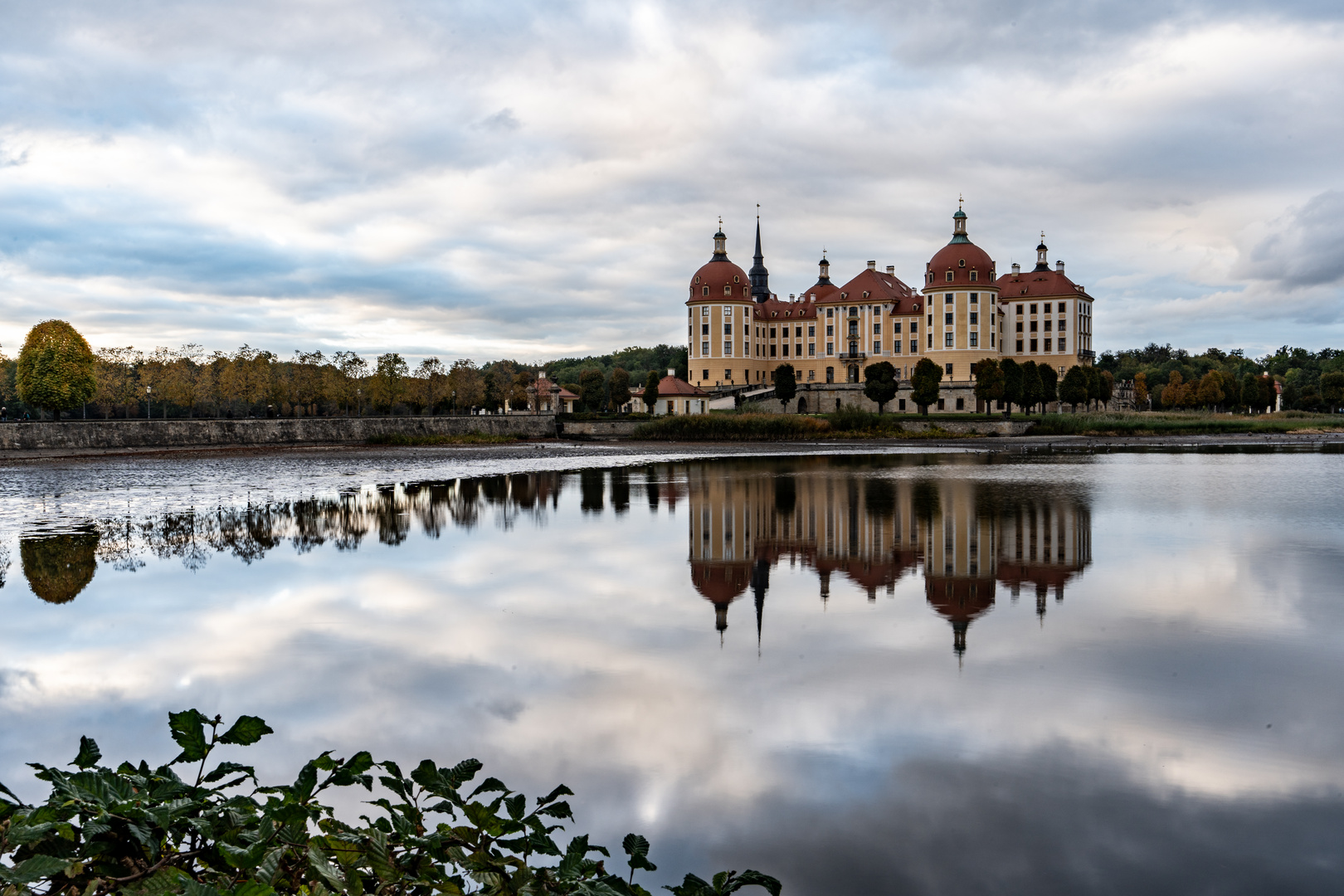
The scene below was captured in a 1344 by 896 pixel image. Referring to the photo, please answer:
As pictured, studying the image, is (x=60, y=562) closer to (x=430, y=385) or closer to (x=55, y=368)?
(x=55, y=368)

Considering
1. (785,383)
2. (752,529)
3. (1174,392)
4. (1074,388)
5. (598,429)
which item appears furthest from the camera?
(1174,392)

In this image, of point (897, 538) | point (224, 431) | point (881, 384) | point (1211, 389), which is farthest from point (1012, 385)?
point (897, 538)

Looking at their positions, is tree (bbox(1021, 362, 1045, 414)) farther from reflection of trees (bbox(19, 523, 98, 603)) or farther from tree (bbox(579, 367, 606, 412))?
reflection of trees (bbox(19, 523, 98, 603))

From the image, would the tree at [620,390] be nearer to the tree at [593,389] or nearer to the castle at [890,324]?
the tree at [593,389]

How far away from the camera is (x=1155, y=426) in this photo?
214 feet

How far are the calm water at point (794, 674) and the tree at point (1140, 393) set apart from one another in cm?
12214

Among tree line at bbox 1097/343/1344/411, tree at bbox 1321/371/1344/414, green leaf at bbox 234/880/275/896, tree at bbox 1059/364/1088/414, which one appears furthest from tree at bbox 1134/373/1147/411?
green leaf at bbox 234/880/275/896

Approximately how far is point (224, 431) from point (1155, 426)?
56255mm

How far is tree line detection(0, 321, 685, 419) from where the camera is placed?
61.5 meters

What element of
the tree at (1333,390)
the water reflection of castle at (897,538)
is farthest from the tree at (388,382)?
the tree at (1333,390)

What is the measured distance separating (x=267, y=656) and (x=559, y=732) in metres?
3.52

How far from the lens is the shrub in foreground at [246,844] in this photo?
106 inches

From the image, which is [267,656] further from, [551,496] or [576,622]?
[551,496]

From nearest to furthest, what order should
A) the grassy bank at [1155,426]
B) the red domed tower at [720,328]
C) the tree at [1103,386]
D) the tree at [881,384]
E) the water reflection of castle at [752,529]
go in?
the water reflection of castle at [752,529] → the grassy bank at [1155,426] → the tree at [881,384] → the tree at [1103,386] → the red domed tower at [720,328]
